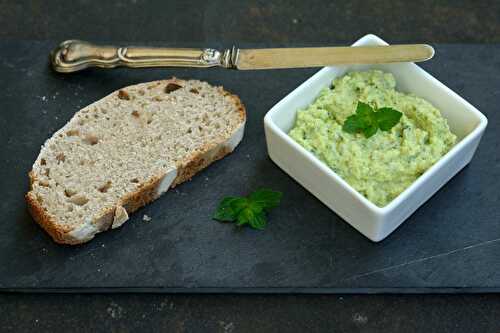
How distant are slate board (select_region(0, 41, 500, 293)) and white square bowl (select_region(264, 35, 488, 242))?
93 mm

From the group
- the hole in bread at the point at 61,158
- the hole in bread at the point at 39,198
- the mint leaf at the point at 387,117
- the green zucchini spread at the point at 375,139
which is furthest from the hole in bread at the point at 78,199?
the mint leaf at the point at 387,117

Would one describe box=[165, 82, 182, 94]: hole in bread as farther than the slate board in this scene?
Yes

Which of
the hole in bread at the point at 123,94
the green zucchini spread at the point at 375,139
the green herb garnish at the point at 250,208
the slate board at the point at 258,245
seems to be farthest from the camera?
the hole in bread at the point at 123,94

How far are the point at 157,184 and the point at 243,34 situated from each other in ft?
4.22

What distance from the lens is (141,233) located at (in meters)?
3.55

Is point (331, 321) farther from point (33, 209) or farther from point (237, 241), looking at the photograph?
point (33, 209)

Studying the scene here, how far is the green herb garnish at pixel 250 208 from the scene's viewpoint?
351 cm

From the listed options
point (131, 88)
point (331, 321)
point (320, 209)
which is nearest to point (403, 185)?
point (320, 209)

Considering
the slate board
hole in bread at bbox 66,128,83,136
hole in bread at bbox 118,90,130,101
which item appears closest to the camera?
the slate board

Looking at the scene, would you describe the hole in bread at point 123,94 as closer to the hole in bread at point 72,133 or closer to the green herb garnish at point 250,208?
the hole in bread at point 72,133

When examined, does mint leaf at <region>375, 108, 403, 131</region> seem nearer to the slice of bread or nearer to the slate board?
the slate board

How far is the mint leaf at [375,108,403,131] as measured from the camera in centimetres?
330

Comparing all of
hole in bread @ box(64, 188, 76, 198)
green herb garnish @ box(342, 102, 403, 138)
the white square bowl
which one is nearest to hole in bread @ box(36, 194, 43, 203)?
hole in bread @ box(64, 188, 76, 198)

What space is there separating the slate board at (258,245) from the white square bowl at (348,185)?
9 centimetres
